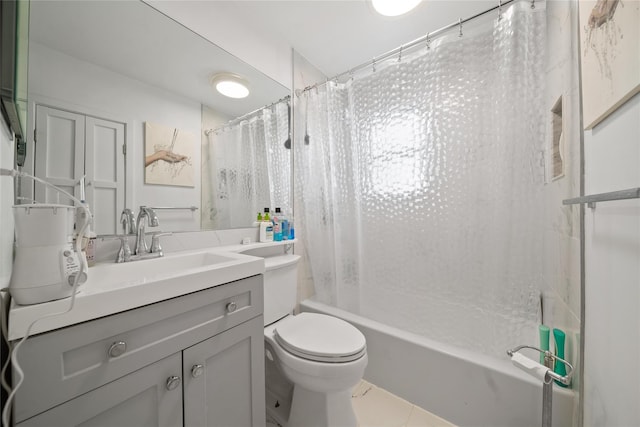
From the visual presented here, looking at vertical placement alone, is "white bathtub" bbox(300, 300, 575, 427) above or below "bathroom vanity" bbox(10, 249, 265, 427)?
below

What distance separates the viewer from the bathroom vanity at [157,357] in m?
0.49

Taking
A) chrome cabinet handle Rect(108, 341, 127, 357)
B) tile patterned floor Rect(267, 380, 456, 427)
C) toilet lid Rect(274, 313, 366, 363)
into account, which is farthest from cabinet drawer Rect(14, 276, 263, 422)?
tile patterned floor Rect(267, 380, 456, 427)

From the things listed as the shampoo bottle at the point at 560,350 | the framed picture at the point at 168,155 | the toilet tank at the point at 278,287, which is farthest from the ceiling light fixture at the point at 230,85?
the shampoo bottle at the point at 560,350

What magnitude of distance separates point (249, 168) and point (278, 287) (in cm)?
78

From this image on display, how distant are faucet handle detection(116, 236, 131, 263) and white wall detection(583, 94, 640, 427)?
1.52 m

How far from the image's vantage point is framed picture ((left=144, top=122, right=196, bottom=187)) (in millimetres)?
1070

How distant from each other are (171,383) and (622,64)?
4.60 feet

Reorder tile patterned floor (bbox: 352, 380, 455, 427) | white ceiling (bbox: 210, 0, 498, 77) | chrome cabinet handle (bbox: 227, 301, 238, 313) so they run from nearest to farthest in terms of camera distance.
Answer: chrome cabinet handle (bbox: 227, 301, 238, 313), tile patterned floor (bbox: 352, 380, 455, 427), white ceiling (bbox: 210, 0, 498, 77)

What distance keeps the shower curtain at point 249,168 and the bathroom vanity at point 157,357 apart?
56 centimetres

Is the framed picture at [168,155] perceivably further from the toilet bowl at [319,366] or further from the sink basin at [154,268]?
the toilet bowl at [319,366]

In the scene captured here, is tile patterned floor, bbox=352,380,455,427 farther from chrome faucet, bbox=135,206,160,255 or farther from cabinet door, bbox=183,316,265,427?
chrome faucet, bbox=135,206,160,255

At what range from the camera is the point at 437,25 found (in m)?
1.56

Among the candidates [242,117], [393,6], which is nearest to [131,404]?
[242,117]

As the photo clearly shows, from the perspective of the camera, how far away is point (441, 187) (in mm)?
1210
